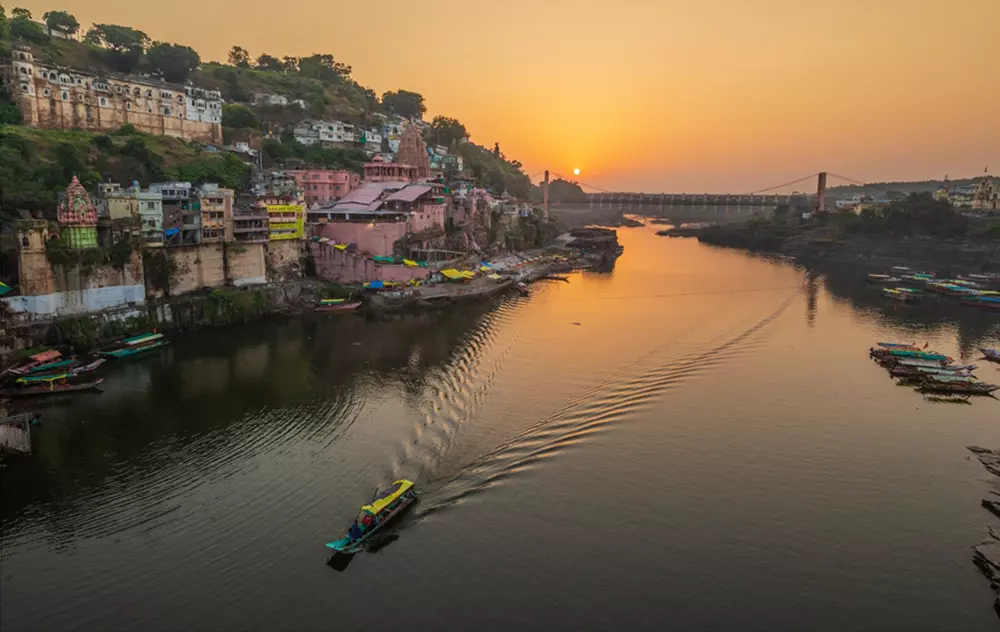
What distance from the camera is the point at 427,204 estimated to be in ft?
111

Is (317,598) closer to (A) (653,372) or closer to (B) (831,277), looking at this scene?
(A) (653,372)

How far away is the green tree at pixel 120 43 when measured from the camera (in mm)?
42750

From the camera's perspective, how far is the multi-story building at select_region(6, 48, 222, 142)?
1153 inches

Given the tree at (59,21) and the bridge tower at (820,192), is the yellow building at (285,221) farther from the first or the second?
the bridge tower at (820,192)

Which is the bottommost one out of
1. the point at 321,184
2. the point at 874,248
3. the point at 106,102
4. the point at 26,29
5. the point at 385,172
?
the point at 874,248

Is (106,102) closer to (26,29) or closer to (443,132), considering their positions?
(26,29)

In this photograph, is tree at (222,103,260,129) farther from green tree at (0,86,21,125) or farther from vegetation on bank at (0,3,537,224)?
green tree at (0,86,21,125)

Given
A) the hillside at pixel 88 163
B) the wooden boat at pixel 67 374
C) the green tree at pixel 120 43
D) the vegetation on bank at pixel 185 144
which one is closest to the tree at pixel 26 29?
the vegetation on bank at pixel 185 144

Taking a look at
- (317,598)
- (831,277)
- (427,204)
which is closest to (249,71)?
(427,204)

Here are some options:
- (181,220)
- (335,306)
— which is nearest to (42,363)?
(181,220)

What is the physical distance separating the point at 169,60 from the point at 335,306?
31.4m

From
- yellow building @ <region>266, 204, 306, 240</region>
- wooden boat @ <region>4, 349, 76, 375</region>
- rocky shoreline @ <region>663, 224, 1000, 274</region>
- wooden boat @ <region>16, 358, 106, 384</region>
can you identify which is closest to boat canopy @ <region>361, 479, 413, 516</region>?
wooden boat @ <region>16, 358, 106, 384</region>

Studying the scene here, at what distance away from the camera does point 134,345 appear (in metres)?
18.7

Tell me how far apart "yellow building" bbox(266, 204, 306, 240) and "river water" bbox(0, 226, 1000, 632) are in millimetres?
7290
